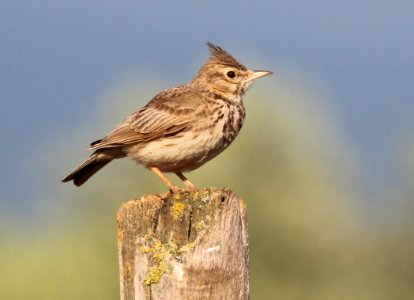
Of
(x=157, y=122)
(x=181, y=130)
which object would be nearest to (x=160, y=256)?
(x=181, y=130)

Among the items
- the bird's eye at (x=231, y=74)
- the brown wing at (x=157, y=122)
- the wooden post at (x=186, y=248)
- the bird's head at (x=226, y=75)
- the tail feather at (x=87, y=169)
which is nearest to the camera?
the wooden post at (x=186, y=248)

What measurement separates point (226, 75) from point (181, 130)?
121cm

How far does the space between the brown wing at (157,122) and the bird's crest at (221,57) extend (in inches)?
29.9

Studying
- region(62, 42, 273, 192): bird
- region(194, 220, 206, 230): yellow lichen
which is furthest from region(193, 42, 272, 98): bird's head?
region(194, 220, 206, 230): yellow lichen

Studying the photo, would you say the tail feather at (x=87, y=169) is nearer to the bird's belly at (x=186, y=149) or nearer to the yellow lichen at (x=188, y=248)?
the bird's belly at (x=186, y=149)

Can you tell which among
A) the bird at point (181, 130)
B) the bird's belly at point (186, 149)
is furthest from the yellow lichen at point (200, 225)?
the bird's belly at point (186, 149)

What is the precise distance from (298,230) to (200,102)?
12.1 m

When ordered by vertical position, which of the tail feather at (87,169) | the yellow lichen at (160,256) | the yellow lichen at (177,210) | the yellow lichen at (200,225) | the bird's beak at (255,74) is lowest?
the yellow lichen at (160,256)

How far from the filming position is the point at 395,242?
23.5m

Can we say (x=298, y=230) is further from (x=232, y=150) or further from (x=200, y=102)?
(x=200, y=102)

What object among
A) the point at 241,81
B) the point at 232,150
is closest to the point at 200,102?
the point at 241,81

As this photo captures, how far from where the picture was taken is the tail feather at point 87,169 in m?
10.9

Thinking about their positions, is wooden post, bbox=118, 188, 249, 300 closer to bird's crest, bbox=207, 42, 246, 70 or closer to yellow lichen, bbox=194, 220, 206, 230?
yellow lichen, bbox=194, 220, 206, 230

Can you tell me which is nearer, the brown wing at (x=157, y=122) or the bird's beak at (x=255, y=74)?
the brown wing at (x=157, y=122)
